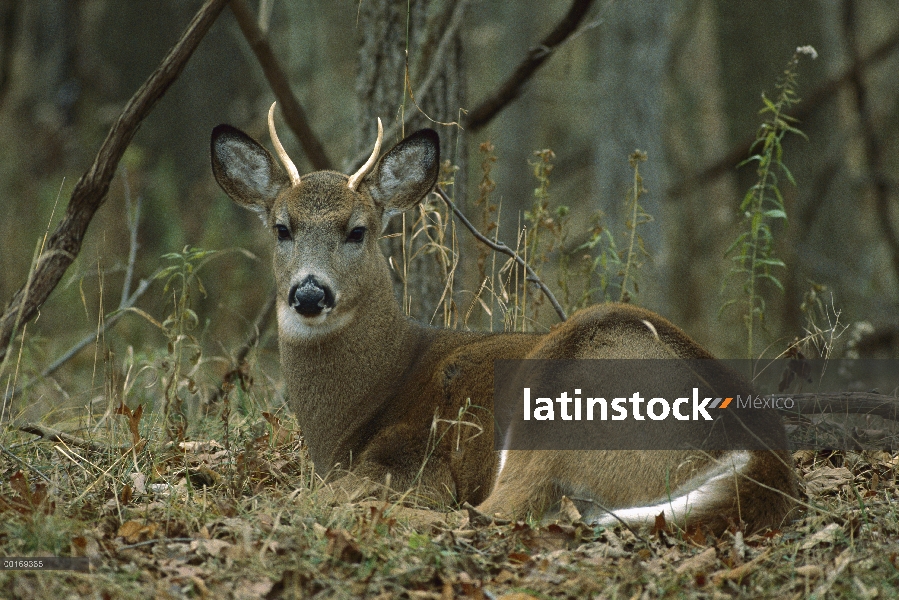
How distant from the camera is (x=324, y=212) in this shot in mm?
4793

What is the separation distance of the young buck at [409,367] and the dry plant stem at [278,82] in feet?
5.00

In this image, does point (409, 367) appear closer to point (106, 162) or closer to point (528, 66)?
point (106, 162)

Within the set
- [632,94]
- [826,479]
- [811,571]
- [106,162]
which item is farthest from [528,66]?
[811,571]

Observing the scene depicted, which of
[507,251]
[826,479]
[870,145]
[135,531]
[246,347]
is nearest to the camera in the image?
[135,531]

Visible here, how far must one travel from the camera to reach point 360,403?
4777 mm

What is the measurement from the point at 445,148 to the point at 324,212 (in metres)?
2.09

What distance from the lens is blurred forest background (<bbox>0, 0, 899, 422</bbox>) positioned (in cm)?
666

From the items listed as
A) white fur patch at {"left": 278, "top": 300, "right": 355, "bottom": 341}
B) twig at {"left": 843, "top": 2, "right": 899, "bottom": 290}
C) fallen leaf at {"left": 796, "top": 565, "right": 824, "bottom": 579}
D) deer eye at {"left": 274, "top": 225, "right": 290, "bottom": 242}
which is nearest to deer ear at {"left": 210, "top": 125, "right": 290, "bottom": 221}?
deer eye at {"left": 274, "top": 225, "right": 290, "bottom": 242}

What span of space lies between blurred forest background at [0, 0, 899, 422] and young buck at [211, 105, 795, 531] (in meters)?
0.79

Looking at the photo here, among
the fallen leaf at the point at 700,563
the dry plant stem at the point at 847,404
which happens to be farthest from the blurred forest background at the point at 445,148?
the fallen leaf at the point at 700,563

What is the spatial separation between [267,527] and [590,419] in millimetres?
1300

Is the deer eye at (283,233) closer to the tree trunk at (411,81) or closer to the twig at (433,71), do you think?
the twig at (433,71)

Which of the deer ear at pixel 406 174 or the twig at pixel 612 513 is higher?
the deer ear at pixel 406 174

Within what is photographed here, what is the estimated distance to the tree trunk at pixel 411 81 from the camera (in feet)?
21.4
